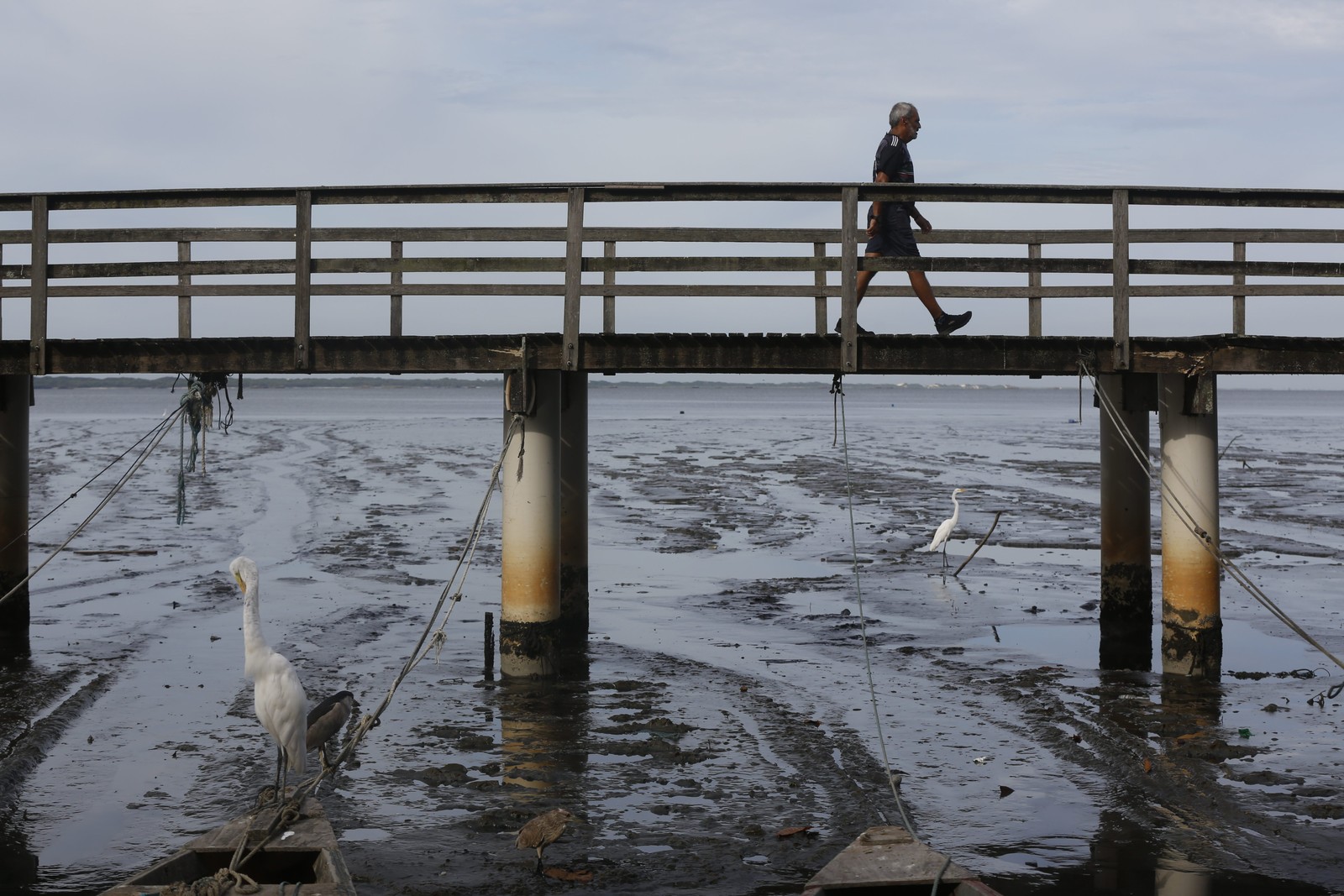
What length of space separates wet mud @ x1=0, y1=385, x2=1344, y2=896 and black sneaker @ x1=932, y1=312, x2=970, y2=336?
2.91m

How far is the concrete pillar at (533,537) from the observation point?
39.5ft

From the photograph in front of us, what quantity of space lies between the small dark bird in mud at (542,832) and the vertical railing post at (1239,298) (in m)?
7.49

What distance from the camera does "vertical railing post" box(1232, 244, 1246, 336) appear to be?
11.6 m

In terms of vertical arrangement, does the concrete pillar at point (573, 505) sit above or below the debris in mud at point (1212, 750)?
above

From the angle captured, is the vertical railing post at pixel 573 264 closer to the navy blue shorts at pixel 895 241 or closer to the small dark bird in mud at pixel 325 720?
the navy blue shorts at pixel 895 241

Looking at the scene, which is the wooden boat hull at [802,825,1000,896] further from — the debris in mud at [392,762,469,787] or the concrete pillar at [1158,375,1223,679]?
the concrete pillar at [1158,375,1223,679]

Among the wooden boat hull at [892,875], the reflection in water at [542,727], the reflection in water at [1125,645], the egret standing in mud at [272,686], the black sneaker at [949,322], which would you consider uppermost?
the black sneaker at [949,322]

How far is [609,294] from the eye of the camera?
11586 mm

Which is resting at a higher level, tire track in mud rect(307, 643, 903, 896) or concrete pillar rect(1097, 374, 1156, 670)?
concrete pillar rect(1097, 374, 1156, 670)

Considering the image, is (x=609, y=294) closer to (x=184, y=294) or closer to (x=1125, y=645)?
(x=184, y=294)

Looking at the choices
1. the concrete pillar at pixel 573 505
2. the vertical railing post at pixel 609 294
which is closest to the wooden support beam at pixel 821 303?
the vertical railing post at pixel 609 294

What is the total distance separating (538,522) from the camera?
12023 millimetres

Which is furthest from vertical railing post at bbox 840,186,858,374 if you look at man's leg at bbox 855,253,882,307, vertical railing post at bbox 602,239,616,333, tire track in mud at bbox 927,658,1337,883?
tire track in mud at bbox 927,658,1337,883

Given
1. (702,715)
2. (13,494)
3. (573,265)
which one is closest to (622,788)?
(702,715)
